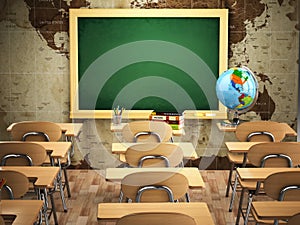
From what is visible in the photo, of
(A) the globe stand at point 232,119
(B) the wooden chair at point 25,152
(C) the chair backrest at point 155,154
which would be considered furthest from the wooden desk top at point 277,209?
(A) the globe stand at point 232,119

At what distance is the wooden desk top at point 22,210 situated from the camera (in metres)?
4.47

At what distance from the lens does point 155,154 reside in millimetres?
6246

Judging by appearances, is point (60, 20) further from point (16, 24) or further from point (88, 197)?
point (88, 197)

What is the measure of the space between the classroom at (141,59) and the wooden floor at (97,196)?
0.18 feet

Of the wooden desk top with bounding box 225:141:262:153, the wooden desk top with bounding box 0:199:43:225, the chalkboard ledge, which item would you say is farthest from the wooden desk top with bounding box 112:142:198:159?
the wooden desk top with bounding box 0:199:43:225

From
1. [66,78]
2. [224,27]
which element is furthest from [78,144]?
[224,27]

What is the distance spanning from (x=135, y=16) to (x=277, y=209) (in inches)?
174

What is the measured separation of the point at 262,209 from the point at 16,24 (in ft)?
16.3

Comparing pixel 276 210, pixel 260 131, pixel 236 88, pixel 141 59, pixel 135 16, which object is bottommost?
pixel 276 210

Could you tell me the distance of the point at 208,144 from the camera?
8.96 meters

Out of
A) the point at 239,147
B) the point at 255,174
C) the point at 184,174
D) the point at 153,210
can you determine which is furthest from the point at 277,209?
the point at 239,147

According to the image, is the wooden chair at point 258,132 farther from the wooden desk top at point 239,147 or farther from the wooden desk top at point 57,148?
the wooden desk top at point 57,148

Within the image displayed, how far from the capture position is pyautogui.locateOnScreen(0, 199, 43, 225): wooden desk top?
14.7ft

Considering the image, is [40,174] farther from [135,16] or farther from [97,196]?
[135,16]
